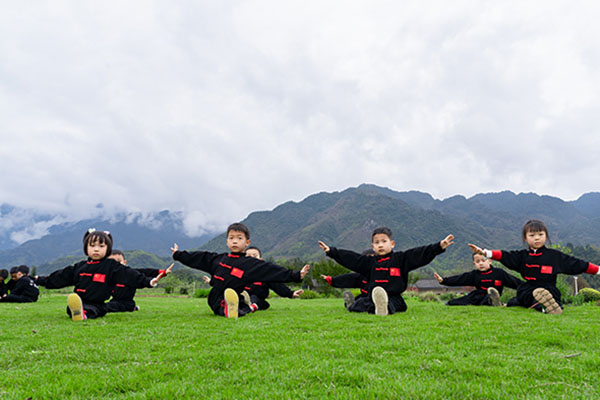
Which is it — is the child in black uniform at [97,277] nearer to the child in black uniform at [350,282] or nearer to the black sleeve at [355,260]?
the black sleeve at [355,260]

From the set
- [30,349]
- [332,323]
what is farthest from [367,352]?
[30,349]

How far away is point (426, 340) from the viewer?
4113mm

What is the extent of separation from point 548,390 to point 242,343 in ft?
9.21

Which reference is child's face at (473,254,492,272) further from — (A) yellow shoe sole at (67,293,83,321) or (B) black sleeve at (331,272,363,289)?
(A) yellow shoe sole at (67,293,83,321)

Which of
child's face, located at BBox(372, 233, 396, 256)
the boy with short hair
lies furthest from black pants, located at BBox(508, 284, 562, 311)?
the boy with short hair

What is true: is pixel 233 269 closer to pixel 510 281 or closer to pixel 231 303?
pixel 231 303

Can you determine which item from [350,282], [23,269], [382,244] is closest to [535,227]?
[382,244]

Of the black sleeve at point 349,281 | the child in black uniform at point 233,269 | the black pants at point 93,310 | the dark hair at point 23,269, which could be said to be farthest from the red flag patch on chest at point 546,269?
the dark hair at point 23,269

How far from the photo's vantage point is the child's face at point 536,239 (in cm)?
802

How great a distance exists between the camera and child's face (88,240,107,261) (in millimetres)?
7621

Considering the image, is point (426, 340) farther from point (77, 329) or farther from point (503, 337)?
point (77, 329)

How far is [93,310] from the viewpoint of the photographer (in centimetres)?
718

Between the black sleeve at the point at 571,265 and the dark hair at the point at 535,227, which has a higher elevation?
the dark hair at the point at 535,227

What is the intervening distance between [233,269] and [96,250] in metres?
2.77
